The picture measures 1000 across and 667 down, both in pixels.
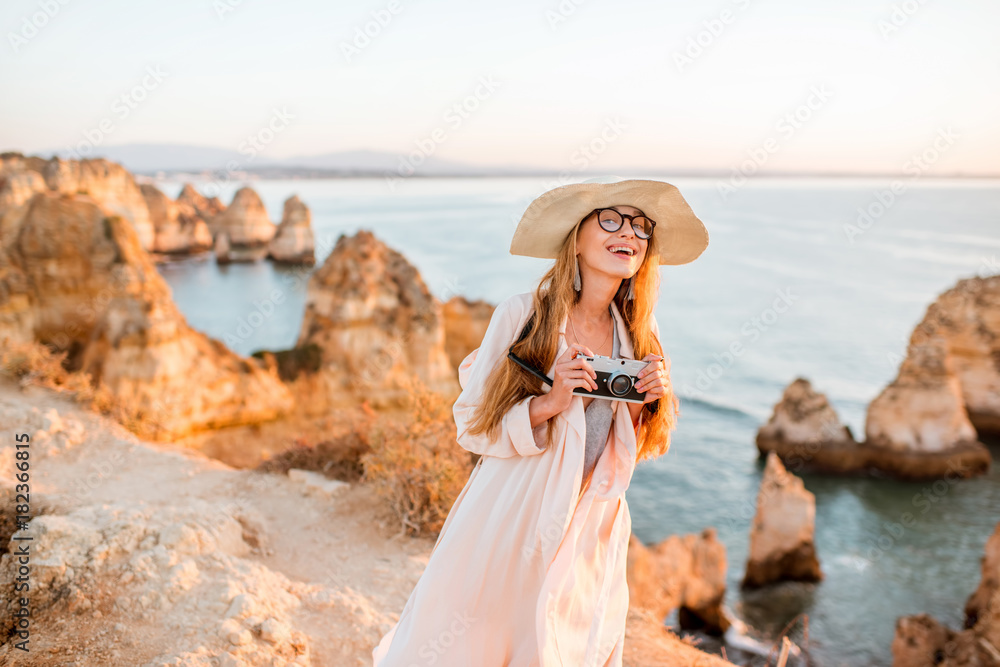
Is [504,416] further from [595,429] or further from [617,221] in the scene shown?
[617,221]

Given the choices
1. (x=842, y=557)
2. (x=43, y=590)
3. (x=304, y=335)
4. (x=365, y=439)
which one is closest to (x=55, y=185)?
(x=304, y=335)

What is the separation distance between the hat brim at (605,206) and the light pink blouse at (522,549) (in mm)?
260

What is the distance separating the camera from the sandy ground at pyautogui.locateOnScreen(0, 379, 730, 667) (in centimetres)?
323

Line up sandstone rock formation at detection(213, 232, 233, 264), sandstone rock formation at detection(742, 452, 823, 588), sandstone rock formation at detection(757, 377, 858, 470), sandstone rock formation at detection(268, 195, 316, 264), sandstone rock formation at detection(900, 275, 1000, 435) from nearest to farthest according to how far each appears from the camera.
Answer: sandstone rock formation at detection(742, 452, 823, 588), sandstone rock formation at detection(757, 377, 858, 470), sandstone rock formation at detection(900, 275, 1000, 435), sandstone rock formation at detection(268, 195, 316, 264), sandstone rock formation at detection(213, 232, 233, 264)

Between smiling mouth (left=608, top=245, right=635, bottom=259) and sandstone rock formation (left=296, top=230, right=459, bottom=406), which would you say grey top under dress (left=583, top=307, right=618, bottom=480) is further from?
sandstone rock formation (left=296, top=230, right=459, bottom=406)

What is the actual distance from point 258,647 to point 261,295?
45.7 m

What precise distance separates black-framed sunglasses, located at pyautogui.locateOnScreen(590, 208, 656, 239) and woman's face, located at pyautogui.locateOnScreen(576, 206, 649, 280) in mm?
14

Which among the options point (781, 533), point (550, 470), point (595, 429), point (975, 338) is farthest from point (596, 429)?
point (975, 338)

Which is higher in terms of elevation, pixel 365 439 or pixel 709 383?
pixel 709 383

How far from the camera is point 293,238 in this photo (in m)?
54.8

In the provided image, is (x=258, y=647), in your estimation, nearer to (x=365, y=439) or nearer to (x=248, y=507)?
(x=248, y=507)

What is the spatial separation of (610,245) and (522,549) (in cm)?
122

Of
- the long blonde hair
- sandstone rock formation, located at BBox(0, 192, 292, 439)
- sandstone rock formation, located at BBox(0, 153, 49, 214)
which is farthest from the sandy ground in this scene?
sandstone rock formation, located at BBox(0, 153, 49, 214)

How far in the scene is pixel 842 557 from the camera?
1812 centimetres
